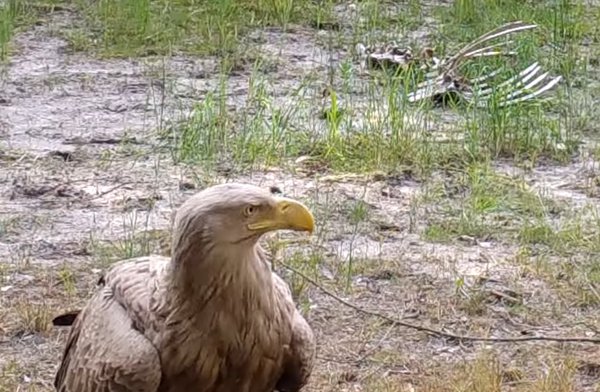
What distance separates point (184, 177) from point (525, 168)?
181 cm

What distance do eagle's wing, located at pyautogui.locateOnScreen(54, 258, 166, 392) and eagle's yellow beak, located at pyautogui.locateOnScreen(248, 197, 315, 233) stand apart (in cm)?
52

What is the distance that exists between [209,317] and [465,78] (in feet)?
15.7

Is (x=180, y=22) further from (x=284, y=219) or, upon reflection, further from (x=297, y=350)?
(x=284, y=219)

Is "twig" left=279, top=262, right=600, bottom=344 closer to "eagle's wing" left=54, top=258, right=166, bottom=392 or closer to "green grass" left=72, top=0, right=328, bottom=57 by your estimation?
"eagle's wing" left=54, top=258, right=166, bottom=392

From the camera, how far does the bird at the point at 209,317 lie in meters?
4.13

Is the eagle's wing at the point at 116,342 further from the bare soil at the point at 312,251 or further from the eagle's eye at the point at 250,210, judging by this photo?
the bare soil at the point at 312,251

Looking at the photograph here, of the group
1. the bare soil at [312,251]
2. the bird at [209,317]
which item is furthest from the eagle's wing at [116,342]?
the bare soil at [312,251]

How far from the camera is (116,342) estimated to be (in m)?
4.34

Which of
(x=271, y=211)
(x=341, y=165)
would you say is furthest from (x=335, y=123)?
(x=271, y=211)

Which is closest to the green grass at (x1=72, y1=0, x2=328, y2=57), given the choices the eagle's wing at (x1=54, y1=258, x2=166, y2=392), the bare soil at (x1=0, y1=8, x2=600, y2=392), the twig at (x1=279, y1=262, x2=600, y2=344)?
the bare soil at (x1=0, y1=8, x2=600, y2=392)

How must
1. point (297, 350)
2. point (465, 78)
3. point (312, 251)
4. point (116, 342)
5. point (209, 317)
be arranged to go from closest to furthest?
1. point (209, 317)
2. point (116, 342)
3. point (297, 350)
4. point (312, 251)
5. point (465, 78)

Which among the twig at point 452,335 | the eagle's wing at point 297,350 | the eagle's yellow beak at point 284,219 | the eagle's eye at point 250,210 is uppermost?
the eagle's eye at point 250,210

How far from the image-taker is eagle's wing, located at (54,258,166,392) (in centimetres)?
426

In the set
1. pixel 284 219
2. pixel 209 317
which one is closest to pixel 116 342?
pixel 209 317
